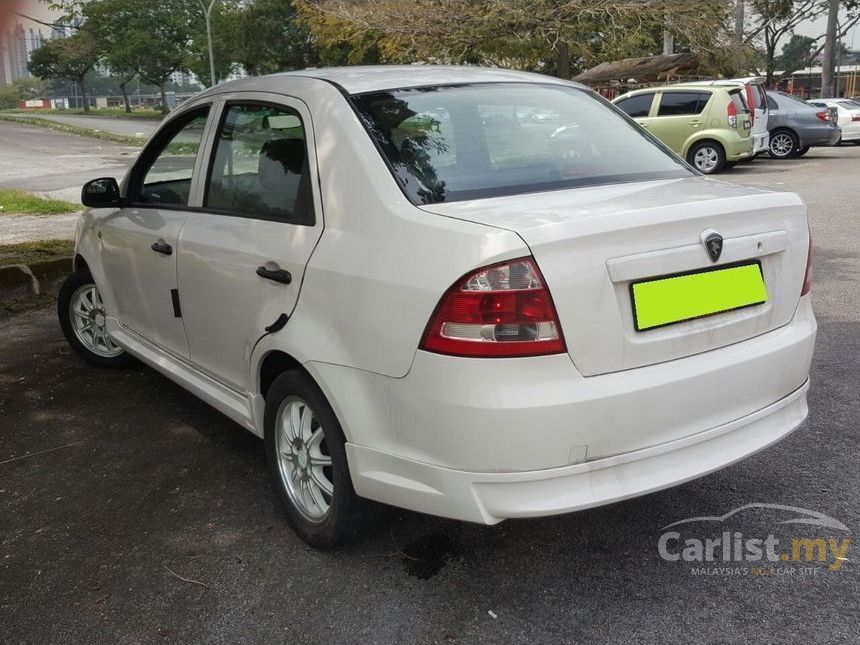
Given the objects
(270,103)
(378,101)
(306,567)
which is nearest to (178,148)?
(270,103)

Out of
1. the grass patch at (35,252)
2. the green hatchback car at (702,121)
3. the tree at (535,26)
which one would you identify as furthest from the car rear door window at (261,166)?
the tree at (535,26)

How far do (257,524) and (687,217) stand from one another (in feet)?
6.28

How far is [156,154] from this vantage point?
4137 millimetres

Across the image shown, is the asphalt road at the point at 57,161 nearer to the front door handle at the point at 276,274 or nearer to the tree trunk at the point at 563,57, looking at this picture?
the front door handle at the point at 276,274

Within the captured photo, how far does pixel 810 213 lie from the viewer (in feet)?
34.8

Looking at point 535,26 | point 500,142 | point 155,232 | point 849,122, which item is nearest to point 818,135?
point 849,122

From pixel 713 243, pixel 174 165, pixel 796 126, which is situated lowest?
pixel 796 126

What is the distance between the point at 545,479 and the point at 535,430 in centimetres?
15

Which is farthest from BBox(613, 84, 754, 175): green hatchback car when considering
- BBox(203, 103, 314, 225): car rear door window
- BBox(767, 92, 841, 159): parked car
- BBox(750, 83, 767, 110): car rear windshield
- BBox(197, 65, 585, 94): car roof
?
BBox(203, 103, 314, 225): car rear door window

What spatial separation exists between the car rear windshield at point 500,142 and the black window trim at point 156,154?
3.60 ft

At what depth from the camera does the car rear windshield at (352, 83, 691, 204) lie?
275 cm

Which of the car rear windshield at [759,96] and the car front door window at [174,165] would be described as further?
the car rear windshield at [759,96]

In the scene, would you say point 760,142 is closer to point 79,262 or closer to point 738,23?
point 79,262

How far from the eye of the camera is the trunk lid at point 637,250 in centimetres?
226
